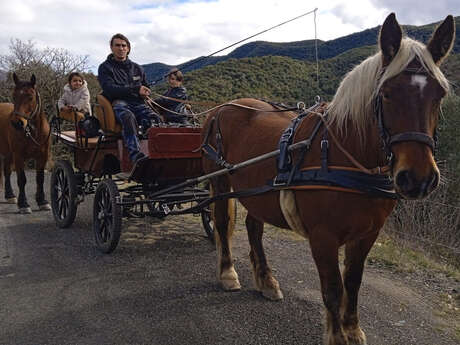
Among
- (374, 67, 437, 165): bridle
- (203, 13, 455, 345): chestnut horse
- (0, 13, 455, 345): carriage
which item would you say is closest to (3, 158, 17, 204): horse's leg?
(0, 13, 455, 345): carriage

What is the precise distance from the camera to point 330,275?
2646 millimetres

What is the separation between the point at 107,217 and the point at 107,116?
4.07 ft

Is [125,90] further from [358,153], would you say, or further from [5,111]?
[5,111]

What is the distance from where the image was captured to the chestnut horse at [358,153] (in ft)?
6.91

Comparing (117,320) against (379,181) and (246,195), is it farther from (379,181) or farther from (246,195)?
(379,181)

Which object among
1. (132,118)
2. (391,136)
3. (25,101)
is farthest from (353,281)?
(25,101)

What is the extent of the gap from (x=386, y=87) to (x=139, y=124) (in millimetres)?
3602

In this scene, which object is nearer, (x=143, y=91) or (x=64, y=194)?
(x=143, y=91)

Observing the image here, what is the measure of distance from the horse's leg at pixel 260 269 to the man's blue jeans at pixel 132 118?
1573mm

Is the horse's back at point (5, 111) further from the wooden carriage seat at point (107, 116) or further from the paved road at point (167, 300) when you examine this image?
the wooden carriage seat at point (107, 116)

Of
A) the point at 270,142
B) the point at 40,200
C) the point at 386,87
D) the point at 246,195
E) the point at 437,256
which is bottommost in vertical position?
the point at 437,256

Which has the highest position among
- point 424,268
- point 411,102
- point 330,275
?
point 411,102

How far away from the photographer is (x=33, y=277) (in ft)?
14.0

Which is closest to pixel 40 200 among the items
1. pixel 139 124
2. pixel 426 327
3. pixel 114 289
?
pixel 139 124
